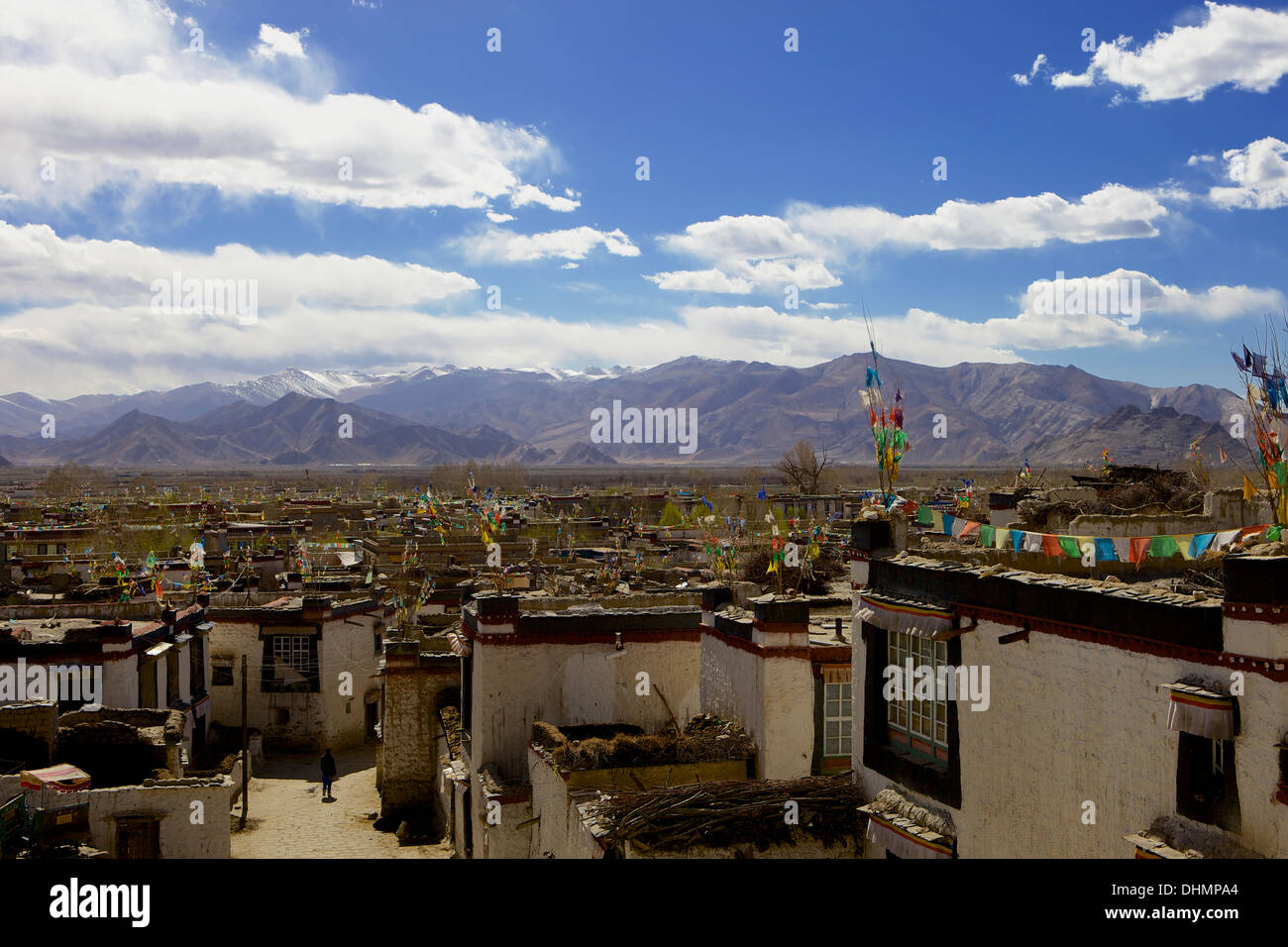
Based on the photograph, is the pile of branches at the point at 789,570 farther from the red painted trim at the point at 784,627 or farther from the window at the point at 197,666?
the window at the point at 197,666

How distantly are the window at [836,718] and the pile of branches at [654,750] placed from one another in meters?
1.16

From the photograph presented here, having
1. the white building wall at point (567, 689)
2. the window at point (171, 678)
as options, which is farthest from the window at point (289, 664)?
the white building wall at point (567, 689)

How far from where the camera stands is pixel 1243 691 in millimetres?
7820

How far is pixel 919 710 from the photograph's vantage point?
1207 centimetres

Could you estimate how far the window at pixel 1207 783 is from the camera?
26.1ft

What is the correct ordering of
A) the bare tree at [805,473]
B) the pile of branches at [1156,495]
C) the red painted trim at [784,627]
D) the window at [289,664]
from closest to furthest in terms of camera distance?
the red painted trim at [784,627] → the pile of branches at [1156,495] → the window at [289,664] → the bare tree at [805,473]

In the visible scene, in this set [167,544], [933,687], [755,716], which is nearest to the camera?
[933,687]

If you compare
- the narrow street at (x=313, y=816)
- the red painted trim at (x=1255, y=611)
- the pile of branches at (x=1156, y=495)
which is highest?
the pile of branches at (x=1156, y=495)

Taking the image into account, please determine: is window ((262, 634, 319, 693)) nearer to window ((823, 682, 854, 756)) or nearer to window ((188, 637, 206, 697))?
window ((188, 637, 206, 697))

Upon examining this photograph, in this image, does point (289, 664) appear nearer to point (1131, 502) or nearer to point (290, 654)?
point (290, 654)

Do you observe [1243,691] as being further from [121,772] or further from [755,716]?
[121,772]

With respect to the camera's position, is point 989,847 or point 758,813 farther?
point 758,813
